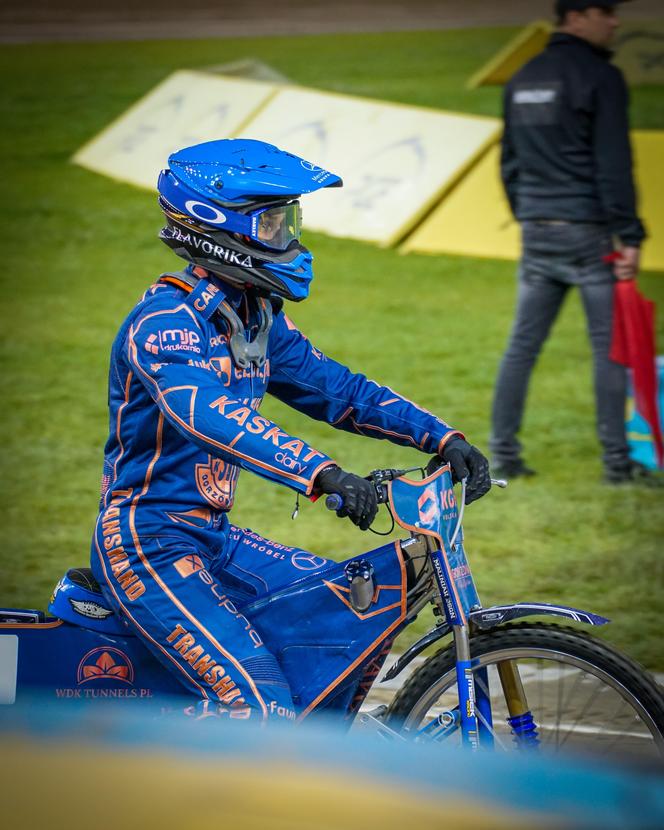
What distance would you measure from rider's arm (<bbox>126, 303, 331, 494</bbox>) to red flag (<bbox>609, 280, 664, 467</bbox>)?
4.15 m

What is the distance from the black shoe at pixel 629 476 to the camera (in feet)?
25.4

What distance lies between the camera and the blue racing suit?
3.43m

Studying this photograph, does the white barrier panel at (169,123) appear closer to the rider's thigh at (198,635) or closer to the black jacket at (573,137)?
the black jacket at (573,137)

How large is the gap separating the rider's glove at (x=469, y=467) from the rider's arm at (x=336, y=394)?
0.11 m

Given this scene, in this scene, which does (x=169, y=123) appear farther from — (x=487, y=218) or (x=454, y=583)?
(x=454, y=583)

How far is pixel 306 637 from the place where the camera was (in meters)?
3.68

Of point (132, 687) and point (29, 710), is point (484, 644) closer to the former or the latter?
point (132, 687)

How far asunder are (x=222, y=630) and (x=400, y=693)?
0.51 m

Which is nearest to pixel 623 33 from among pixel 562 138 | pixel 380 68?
pixel 380 68

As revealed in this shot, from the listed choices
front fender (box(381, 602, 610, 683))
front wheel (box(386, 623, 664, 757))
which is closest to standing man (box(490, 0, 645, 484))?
front wheel (box(386, 623, 664, 757))

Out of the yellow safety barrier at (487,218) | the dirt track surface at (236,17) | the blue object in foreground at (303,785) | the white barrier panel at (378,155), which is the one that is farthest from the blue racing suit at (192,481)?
the dirt track surface at (236,17)

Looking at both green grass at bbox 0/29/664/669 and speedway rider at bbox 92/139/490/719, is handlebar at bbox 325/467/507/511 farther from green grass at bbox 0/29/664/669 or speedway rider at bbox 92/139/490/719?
Result: green grass at bbox 0/29/664/669

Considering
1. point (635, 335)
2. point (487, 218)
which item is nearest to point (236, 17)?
point (487, 218)

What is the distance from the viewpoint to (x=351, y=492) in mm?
3303
